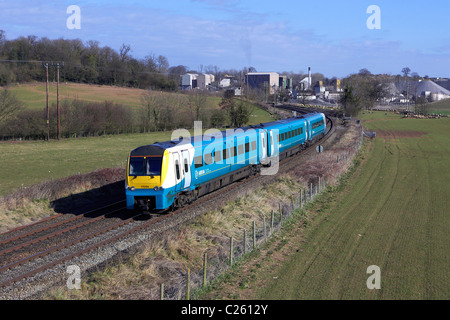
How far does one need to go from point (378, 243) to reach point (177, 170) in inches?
310

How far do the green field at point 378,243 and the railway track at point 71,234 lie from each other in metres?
5.13

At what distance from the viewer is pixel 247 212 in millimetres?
18438

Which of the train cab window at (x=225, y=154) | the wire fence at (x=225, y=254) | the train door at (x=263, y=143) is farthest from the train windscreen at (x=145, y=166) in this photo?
the train door at (x=263, y=143)

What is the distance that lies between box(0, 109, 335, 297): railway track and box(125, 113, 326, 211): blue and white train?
2.01 ft

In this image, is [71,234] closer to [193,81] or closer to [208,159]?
[208,159]

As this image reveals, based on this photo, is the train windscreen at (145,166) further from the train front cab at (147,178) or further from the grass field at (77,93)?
the grass field at (77,93)

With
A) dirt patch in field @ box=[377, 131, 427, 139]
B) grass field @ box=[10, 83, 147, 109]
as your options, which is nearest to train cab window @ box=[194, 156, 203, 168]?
dirt patch in field @ box=[377, 131, 427, 139]

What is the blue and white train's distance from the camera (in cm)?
1652

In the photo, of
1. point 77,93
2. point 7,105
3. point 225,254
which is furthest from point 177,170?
point 77,93

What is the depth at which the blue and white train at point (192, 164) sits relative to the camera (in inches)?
650

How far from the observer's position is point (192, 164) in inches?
720

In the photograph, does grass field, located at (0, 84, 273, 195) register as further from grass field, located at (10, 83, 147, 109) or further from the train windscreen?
the train windscreen
